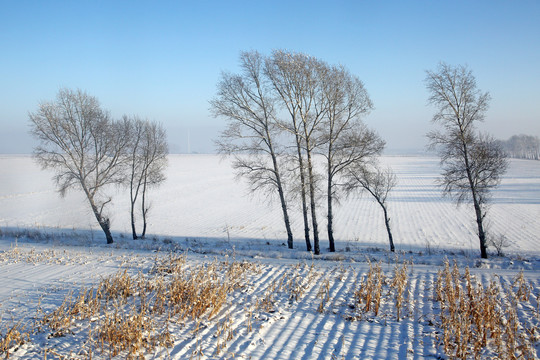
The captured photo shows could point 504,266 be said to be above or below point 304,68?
below

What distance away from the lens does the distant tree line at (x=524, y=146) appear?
135 metres

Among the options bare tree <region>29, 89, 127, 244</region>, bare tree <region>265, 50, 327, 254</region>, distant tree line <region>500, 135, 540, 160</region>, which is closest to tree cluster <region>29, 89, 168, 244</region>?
bare tree <region>29, 89, 127, 244</region>

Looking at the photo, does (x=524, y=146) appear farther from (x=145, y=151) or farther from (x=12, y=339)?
(x=12, y=339)

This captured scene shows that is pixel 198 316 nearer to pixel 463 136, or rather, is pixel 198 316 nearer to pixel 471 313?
pixel 471 313

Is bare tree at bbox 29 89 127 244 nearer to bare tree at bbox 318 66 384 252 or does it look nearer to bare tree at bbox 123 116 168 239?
bare tree at bbox 123 116 168 239

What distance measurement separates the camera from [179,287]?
6930 millimetres

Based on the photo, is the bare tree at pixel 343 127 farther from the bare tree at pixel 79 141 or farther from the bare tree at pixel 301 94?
the bare tree at pixel 79 141

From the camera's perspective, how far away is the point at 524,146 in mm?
138750

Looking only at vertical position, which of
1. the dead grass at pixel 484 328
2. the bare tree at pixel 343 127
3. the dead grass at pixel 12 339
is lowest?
the dead grass at pixel 484 328

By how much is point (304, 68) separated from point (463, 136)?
7.80m

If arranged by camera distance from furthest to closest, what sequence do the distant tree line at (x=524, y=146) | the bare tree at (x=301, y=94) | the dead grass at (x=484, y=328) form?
the distant tree line at (x=524, y=146)
the bare tree at (x=301, y=94)
the dead grass at (x=484, y=328)

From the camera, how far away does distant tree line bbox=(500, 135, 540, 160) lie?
135375 mm

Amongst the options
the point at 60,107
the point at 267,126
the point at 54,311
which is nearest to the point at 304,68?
the point at 267,126

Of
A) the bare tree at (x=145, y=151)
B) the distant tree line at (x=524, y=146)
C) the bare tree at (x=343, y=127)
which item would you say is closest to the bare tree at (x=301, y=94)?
the bare tree at (x=343, y=127)
